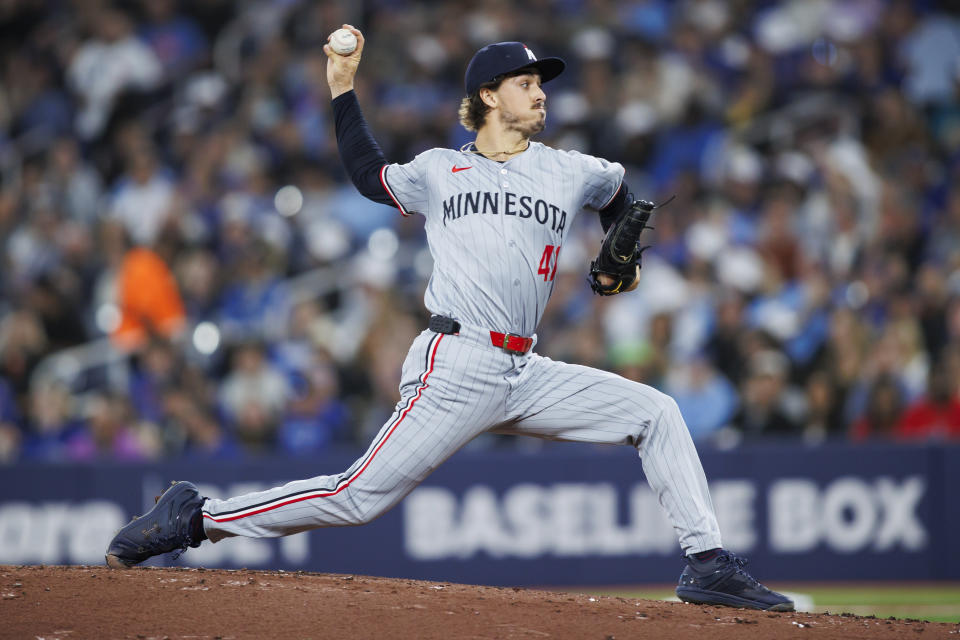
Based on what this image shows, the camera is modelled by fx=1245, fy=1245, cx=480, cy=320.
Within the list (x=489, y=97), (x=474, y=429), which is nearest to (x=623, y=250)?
(x=489, y=97)

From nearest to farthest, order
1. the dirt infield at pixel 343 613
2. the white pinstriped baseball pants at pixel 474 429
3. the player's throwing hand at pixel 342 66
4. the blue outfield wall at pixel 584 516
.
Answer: the dirt infield at pixel 343 613 < the white pinstriped baseball pants at pixel 474 429 < the player's throwing hand at pixel 342 66 < the blue outfield wall at pixel 584 516

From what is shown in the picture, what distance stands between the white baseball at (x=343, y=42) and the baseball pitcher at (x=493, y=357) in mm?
36

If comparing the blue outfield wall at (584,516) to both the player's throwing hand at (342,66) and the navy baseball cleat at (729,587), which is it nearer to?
the navy baseball cleat at (729,587)

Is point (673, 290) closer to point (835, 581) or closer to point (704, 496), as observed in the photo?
point (835, 581)

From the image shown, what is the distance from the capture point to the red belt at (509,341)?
15.3ft

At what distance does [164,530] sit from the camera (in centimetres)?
490

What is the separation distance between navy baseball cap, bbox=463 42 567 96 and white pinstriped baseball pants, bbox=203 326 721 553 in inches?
39.3

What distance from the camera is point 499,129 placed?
16.0 feet

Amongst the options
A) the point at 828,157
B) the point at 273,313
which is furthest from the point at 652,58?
the point at 273,313

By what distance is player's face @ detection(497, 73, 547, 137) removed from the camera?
15.9 ft

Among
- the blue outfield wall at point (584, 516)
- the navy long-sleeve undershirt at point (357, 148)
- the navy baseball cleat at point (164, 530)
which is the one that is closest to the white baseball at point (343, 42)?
the navy long-sleeve undershirt at point (357, 148)

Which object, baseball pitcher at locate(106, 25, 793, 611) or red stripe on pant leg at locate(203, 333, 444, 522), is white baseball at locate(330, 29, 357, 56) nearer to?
baseball pitcher at locate(106, 25, 793, 611)

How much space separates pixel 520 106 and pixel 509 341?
928 mm

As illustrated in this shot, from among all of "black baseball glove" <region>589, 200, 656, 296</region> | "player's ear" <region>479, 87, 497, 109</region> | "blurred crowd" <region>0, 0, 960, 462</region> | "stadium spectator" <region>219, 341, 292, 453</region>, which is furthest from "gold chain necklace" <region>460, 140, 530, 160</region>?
"stadium spectator" <region>219, 341, 292, 453</region>
